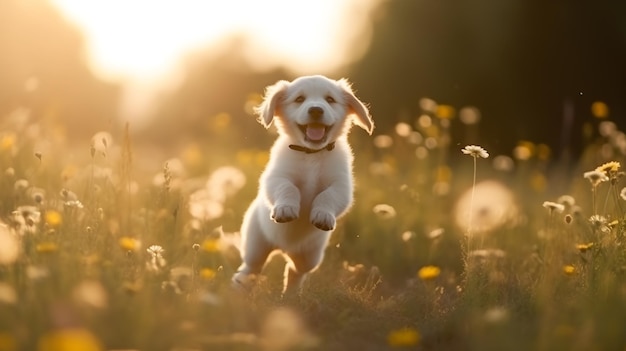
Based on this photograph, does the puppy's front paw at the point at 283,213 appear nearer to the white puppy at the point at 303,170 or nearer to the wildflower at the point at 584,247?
the white puppy at the point at 303,170

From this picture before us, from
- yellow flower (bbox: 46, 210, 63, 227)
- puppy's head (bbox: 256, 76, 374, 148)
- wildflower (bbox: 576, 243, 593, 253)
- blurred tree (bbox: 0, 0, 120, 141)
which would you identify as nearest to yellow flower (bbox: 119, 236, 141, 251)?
yellow flower (bbox: 46, 210, 63, 227)

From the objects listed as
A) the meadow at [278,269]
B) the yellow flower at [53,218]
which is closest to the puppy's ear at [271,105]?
the meadow at [278,269]

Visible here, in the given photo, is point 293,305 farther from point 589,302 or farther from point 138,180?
point 138,180

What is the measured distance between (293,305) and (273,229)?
108 cm

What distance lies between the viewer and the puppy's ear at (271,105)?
16.6 feet

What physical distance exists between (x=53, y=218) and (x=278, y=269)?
2.23m

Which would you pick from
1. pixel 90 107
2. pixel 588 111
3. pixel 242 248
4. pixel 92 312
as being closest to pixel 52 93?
pixel 90 107

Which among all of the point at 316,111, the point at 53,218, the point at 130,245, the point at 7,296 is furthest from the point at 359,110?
the point at 7,296

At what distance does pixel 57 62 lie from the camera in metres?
13.0

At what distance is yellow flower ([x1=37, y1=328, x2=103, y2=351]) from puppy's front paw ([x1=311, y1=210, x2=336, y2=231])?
186 cm

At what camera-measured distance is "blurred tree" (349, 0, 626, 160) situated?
11.8 m

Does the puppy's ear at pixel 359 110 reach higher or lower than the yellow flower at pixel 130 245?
higher

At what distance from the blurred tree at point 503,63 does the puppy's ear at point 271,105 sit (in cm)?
639

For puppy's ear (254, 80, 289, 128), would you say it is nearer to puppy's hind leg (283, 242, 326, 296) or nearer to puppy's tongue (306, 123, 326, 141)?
puppy's tongue (306, 123, 326, 141)
